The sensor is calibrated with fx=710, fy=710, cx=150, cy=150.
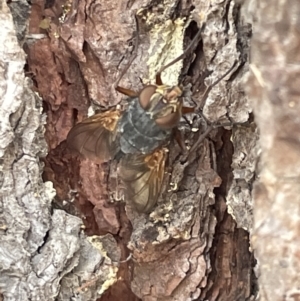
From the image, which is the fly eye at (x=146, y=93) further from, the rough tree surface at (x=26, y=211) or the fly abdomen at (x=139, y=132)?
the rough tree surface at (x=26, y=211)

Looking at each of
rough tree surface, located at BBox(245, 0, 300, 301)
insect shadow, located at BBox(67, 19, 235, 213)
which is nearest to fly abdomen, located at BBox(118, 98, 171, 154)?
insect shadow, located at BBox(67, 19, 235, 213)

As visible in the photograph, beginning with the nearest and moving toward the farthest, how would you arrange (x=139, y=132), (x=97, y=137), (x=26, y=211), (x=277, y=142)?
(x=277, y=142), (x=26, y=211), (x=139, y=132), (x=97, y=137)

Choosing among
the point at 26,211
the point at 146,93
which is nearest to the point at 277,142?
the point at 146,93

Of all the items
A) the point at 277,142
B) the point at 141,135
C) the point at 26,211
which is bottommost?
the point at 26,211

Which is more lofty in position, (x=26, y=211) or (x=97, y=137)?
(x=97, y=137)

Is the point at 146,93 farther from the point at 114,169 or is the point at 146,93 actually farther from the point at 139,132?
the point at 114,169

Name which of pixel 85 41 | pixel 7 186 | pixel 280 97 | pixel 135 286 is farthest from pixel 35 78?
pixel 280 97
